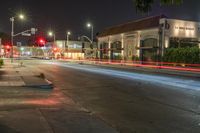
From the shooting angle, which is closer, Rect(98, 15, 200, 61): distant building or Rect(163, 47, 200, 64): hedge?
Rect(163, 47, 200, 64): hedge

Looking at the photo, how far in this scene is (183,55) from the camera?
47062 millimetres

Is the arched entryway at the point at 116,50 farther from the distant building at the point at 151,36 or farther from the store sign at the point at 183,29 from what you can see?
the store sign at the point at 183,29

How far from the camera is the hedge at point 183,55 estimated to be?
147 ft

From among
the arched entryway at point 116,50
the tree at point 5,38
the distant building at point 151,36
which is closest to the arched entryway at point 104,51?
the arched entryway at point 116,50

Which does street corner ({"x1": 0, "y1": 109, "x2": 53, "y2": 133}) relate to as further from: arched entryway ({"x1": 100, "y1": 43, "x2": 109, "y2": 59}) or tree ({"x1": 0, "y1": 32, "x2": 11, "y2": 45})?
tree ({"x1": 0, "y1": 32, "x2": 11, "y2": 45})

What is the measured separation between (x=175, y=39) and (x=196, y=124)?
48.1 m

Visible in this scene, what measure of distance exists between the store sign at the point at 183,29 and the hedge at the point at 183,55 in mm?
5206

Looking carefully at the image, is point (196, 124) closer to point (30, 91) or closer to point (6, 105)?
point (6, 105)

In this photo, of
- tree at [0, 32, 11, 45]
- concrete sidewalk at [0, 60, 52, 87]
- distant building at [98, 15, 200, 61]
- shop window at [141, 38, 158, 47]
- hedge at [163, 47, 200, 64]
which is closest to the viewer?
concrete sidewalk at [0, 60, 52, 87]

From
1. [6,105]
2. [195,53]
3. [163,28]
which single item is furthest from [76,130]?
[163,28]

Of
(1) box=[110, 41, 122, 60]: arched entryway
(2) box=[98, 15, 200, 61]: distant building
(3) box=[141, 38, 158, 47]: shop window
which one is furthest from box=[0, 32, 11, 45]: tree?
(3) box=[141, 38, 158, 47]: shop window

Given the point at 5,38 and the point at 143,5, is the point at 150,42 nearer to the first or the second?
the point at 143,5

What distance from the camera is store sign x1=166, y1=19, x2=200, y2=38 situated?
55.0 meters

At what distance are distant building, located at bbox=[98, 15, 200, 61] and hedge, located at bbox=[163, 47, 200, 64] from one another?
286 centimetres
